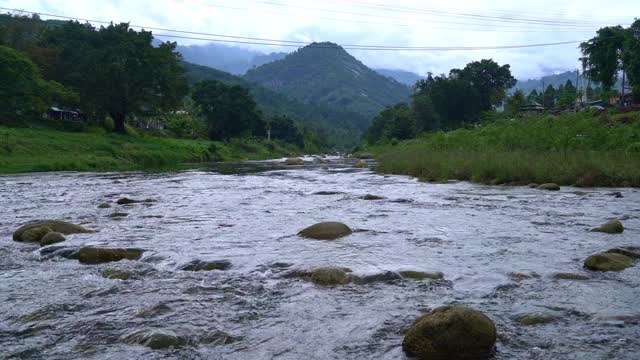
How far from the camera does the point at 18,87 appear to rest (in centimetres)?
4947

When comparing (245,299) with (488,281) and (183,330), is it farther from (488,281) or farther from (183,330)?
(488,281)

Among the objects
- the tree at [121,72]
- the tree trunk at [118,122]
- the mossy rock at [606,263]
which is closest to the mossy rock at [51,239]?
the mossy rock at [606,263]

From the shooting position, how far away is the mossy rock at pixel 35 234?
1020 centimetres

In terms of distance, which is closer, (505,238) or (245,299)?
(245,299)

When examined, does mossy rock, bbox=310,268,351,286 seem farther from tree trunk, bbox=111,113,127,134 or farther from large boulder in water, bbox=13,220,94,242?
tree trunk, bbox=111,113,127,134

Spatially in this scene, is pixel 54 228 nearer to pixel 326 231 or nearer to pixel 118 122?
pixel 326 231

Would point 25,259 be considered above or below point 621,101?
below

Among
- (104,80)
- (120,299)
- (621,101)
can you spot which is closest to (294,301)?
(120,299)

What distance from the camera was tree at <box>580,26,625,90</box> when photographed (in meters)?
61.4

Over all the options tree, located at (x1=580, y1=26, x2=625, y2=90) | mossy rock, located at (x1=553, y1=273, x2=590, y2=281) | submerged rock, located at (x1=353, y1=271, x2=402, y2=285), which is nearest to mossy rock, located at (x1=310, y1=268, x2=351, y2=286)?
submerged rock, located at (x1=353, y1=271, x2=402, y2=285)

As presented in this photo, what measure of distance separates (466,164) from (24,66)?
4454 cm

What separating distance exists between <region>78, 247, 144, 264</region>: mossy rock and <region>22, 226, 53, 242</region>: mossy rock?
2.21 metres

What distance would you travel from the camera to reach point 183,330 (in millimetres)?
5293

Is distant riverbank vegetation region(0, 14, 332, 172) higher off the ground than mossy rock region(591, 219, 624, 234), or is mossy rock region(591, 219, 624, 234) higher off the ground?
distant riverbank vegetation region(0, 14, 332, 172)
